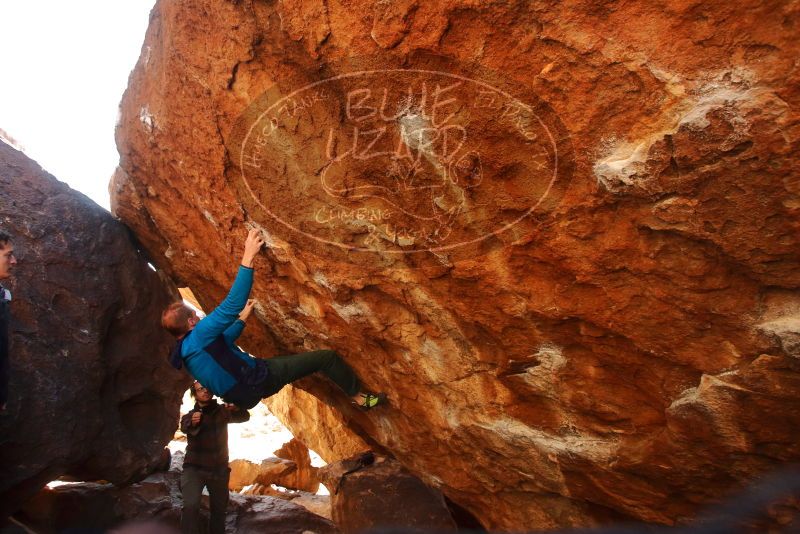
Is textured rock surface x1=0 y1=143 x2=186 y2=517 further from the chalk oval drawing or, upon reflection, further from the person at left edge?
the chalk oval drawing

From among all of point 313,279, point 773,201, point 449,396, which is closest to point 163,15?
point 313,279

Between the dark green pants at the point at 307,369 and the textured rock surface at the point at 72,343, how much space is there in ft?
5.22

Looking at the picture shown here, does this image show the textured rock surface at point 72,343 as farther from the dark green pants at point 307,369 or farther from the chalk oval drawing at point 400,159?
the chalk oval drawing at point 400,159

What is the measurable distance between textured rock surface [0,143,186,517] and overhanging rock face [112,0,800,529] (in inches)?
36.9

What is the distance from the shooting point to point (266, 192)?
3.30 m

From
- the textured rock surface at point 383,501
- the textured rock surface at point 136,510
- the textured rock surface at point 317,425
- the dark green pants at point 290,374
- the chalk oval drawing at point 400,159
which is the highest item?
the chalk oval drawing at point 400,159

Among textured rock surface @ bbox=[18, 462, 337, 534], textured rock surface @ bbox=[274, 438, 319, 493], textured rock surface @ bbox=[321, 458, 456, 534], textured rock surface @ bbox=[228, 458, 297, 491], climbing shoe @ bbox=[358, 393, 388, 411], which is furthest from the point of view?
textured rock surface @ bbox=[274, 438, 319, 493]

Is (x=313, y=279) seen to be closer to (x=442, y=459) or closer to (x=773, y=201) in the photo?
(x=442, y=459)

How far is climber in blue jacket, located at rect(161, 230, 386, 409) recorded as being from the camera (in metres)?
3.13

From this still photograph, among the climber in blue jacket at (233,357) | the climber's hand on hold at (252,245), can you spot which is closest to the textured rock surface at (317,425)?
the climber in blue jacket at (233,357)

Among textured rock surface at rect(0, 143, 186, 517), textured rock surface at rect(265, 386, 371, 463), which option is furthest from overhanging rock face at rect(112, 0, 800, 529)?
textured rock surface at rect(265, 386, 371, 463)

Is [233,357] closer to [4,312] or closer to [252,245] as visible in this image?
[252,245]

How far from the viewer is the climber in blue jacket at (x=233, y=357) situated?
3128 millimetres

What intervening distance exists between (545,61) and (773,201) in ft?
3.40
